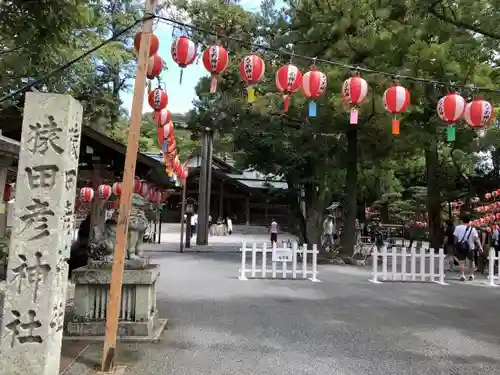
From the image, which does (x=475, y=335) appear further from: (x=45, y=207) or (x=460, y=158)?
(x=460, y=158)

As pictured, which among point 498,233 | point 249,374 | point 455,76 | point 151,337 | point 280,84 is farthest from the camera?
point 498,233

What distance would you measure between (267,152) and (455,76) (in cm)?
1037

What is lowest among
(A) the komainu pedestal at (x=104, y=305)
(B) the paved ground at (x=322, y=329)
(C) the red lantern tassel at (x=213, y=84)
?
(B) the paved ground at (x=322, y=329)

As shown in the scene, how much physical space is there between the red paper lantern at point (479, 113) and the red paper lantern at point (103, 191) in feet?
36.9

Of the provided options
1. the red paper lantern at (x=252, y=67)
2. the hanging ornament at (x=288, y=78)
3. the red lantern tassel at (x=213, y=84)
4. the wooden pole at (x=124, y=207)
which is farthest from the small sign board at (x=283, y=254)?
the wooden pole at (x=124, y=207)

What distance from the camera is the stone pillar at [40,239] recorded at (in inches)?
151

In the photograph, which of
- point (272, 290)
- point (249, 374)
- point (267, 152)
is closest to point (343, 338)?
point (249, 374)

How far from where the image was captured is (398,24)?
12.2 metres

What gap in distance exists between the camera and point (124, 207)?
4848 mm

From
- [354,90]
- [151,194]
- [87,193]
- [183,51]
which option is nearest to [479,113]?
[354,90]

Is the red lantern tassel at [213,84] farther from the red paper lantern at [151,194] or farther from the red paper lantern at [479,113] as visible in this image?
the red paper lantern at [151,194]

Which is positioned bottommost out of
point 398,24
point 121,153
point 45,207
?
point 45,207

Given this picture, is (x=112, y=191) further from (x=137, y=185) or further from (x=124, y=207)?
(x=124, y=207)

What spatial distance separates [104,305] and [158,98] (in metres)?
5.77
